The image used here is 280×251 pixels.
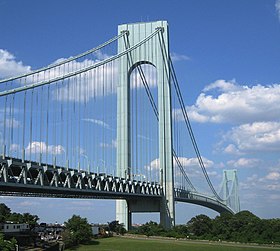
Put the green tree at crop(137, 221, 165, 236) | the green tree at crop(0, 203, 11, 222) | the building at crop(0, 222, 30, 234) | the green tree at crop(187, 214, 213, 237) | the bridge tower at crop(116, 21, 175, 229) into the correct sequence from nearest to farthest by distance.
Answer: the building at crop(0, 222, 30, 234)
the green tree at crop(137, 221, 165, 236)
the bridge tower at crop(116, 21, 175, 229)
the green tree at crop(187, 214, 213, 237)
the green tree at crop(0, 203, 11, 222)

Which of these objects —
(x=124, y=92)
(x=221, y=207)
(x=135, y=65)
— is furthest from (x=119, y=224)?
(x=221, y=207)

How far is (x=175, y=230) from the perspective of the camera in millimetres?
50062

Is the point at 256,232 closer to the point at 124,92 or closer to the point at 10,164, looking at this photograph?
the point at 124,92

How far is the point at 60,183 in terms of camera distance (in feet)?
99.4

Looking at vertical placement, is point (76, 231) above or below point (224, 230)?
above

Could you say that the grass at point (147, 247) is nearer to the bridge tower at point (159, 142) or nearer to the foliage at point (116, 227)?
the foliage at point (116, 227)

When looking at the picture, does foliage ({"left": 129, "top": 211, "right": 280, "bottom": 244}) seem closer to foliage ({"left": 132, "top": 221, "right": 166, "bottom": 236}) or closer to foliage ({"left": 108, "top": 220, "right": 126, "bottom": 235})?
foliage ({"left": 132, "top": 221, "right": 166, "bottom": 236})

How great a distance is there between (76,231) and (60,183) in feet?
39.7

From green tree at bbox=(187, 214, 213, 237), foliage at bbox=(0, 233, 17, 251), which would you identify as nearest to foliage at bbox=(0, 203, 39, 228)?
green tree at bbox=(187, 214, 213, 237)

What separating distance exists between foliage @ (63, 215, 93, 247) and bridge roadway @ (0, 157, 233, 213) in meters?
4.37

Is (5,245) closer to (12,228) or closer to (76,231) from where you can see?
(12,228)

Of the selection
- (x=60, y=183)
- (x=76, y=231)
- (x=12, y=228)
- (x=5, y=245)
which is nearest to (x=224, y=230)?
(x=76, y=231)

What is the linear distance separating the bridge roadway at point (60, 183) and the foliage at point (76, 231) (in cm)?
437

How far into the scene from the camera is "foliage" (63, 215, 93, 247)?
40.1 metres
